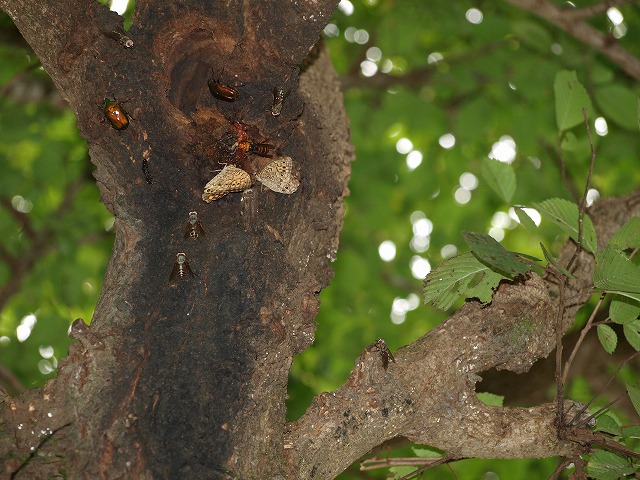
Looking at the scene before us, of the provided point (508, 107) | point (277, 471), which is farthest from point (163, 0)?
point (508, 107)

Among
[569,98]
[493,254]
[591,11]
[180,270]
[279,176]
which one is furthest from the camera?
[591,11]

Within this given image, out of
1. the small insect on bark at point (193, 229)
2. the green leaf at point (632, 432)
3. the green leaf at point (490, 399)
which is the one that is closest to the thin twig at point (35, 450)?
the small insect on bark at point (193, 229)

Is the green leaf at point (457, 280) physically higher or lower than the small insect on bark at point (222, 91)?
lower

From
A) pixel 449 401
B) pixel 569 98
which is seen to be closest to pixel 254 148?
pixel 449 401

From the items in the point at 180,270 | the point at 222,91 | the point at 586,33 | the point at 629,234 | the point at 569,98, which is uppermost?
the point at 222,91

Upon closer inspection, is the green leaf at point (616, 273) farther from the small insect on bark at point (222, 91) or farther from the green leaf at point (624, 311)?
the small insect on bark at point (222, 91)

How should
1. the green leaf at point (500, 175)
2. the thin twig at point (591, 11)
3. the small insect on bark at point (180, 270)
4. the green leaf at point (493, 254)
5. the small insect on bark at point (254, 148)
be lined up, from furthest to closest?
the thin twig at point (591, 11)
the green leaf at point (500, 175)
the small insect on bark at point (254, 148)
the small insect on bark at point (180, 270)
the green leaf at point (493, 254)

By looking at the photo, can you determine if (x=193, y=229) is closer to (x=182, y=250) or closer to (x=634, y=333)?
(x=182, y=250)

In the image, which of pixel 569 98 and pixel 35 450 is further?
pixel 569 98
